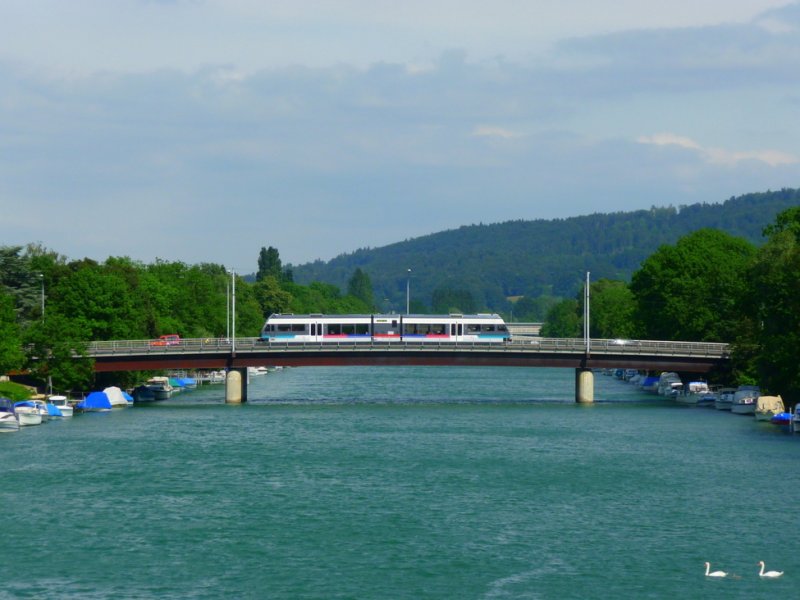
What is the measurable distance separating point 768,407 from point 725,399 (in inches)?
694

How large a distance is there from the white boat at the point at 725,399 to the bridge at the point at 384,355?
3.24m

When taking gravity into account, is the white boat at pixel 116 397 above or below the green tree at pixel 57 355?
below

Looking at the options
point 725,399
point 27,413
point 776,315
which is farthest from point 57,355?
point 776,315

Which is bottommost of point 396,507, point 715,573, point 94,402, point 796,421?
point 715,573

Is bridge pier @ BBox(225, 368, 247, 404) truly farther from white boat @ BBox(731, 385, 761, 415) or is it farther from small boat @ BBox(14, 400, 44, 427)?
white boat @ BBox(731, 385, 761, 415)

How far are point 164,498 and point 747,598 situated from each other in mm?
35732

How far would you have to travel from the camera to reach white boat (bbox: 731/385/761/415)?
131500mm

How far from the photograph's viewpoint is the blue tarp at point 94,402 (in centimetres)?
13288

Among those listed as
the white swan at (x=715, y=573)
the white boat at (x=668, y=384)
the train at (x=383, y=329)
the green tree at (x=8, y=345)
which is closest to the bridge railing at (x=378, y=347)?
the green tree at (x=8, y=345)

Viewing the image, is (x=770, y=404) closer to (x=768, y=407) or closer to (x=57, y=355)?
(x=768, y=407)

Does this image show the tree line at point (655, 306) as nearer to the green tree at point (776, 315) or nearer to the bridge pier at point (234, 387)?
the green tree at point (776, 315)

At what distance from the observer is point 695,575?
5747 centimetres

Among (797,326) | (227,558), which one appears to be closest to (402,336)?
(797,326)

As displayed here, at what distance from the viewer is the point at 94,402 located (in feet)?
438
